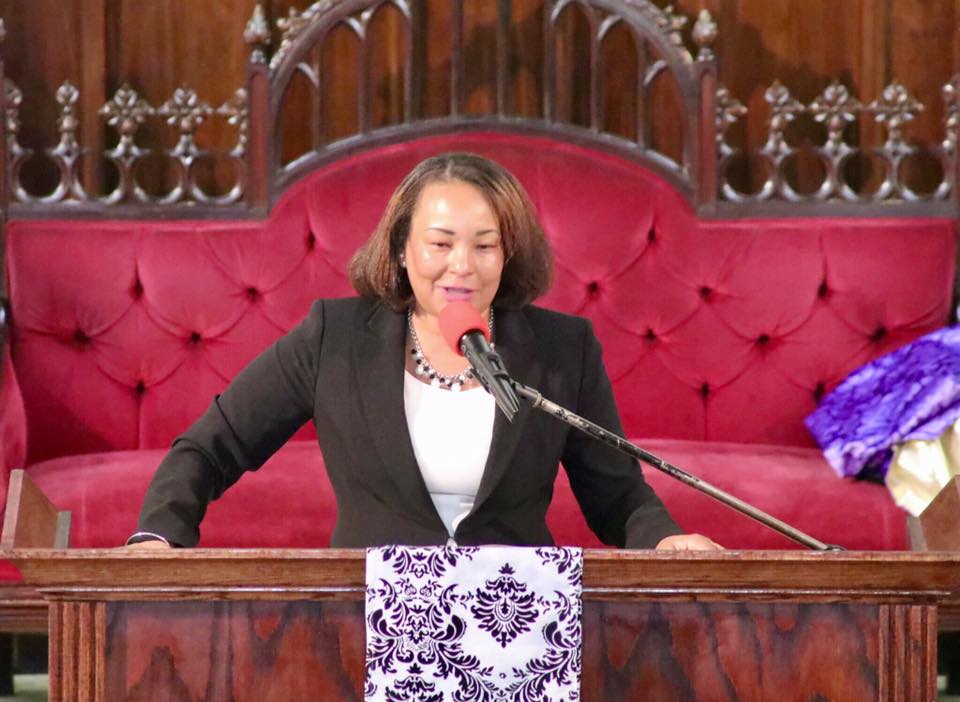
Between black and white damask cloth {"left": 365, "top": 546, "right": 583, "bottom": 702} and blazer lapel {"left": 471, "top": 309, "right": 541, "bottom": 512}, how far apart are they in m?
0.53

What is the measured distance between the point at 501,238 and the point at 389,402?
0.97 ft

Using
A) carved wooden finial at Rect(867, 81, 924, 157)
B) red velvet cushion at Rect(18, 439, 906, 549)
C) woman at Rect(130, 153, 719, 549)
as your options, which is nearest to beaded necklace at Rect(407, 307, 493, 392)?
woman at Rect(130, 153, 719, 549)

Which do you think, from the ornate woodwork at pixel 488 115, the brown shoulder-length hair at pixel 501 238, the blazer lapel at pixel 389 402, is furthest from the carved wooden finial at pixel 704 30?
the blazer lapel at pixel 389 402

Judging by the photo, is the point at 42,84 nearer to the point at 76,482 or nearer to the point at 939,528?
the point at 76,482

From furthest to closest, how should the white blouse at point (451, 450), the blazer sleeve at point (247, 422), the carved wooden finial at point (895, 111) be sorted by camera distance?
the carved wooden finial at point (895, 111), the white blouse at point (451, 450), the blazer sleeve at point (247, 422)

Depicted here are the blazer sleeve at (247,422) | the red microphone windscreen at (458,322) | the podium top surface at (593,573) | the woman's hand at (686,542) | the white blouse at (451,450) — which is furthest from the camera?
the white blouse at (451,450)

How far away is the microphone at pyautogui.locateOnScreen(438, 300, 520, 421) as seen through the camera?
1412mm

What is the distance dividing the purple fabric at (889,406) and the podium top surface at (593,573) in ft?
4.79

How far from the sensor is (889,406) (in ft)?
9.54

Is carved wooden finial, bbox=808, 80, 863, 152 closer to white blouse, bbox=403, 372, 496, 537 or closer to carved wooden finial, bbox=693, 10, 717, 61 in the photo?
carved wooden finial, bbox=693, 10, 717, 61

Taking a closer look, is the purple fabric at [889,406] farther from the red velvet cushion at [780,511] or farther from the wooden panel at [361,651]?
the wooden panel at [361,651]

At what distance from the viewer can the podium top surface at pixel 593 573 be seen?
53.7 inches

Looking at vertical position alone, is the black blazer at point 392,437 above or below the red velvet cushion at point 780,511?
above

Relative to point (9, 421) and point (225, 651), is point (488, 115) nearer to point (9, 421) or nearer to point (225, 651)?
point (9, 421)
